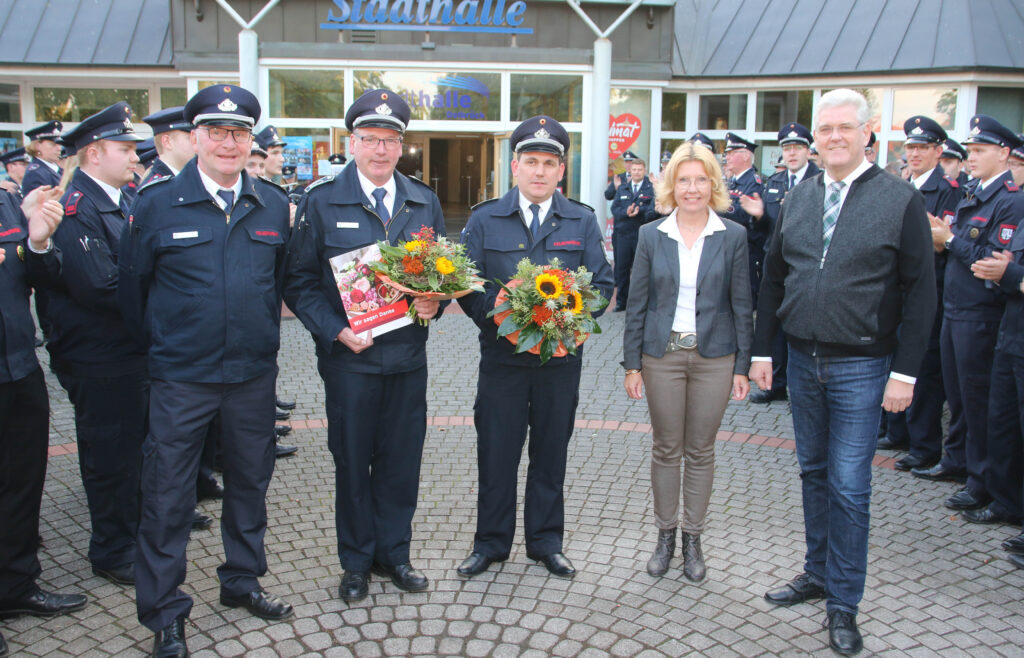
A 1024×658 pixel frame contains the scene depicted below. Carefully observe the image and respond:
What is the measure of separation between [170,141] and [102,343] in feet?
4.98

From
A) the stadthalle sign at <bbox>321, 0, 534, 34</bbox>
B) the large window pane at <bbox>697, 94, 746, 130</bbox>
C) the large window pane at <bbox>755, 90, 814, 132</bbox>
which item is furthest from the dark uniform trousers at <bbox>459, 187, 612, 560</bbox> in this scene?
the large window pane at <bbox>697, 94, 746, 130</bbox>

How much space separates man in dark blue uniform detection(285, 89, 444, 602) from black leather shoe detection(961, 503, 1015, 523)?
3.40 metres

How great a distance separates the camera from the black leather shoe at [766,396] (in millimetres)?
7645

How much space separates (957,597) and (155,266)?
414cm

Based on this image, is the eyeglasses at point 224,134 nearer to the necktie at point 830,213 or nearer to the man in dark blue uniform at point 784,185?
the necktie at point 830,213

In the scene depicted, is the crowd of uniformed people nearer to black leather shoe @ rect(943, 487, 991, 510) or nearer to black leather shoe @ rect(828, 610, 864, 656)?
black leather shoe @ rect(828, 610, 864, 656)

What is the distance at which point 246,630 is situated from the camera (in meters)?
3.65

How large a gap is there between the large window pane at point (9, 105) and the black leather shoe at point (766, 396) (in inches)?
636

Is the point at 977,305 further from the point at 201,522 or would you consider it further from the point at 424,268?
the point at 201,522

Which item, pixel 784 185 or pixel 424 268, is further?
pixel 784 185

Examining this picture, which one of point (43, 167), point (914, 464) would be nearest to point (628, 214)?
point (914, 464)

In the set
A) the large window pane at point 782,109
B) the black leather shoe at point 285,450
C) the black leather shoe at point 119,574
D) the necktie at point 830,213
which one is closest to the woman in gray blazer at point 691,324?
the necktie at point 830,213

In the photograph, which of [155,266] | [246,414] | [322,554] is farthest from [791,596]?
[155,266]

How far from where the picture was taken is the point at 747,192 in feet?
28.3
